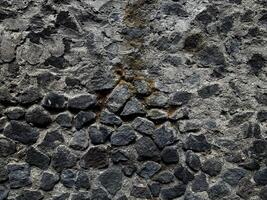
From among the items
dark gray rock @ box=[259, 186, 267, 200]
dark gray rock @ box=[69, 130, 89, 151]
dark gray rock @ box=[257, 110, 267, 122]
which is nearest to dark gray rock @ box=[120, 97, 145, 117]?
dark gray rock @ box=[69, 130, 89, 151]

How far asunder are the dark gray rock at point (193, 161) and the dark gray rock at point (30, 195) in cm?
Answer: 89

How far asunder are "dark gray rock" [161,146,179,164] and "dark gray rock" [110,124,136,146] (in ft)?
0.67

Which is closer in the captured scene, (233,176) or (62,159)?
(62,159)

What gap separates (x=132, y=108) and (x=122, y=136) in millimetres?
181

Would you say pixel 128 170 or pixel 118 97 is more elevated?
pixel 118 97

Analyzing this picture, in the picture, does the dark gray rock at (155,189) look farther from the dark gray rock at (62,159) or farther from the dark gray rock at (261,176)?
the dark gray rock at (261,176)

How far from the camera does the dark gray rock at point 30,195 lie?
3.42 meters

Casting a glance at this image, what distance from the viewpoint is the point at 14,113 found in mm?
3436

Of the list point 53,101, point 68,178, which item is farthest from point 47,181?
point 53,101

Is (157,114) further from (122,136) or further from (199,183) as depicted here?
(199,183)

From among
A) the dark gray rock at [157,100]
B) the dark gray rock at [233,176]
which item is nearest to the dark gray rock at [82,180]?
the dark gray rock at [157,100]

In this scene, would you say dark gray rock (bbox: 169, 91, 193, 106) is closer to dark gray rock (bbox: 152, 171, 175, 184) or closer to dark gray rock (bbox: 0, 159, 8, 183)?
dark gray rock (bbox: 152, 171, 175, 184)

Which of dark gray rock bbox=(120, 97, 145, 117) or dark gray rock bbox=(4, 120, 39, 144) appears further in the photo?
dark gray rock bbox=(120, 97, 145, 117)

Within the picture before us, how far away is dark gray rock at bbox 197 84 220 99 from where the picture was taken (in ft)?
11.8
